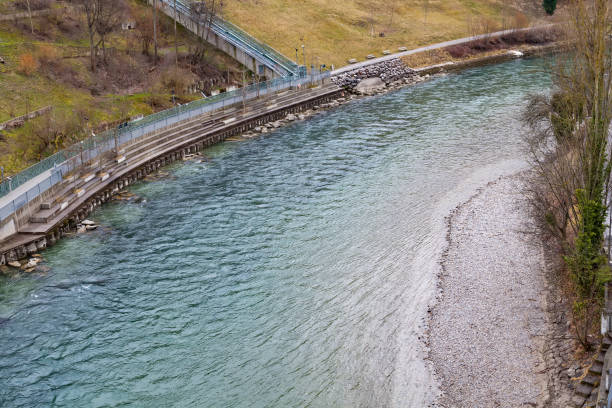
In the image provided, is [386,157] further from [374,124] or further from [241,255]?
[241,255]

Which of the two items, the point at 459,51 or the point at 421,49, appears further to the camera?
the point at 459,51

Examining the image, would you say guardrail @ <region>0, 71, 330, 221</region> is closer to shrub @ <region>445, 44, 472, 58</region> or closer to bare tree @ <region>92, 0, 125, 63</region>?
bare tree @ <region>92, 0, 125, 63</region>

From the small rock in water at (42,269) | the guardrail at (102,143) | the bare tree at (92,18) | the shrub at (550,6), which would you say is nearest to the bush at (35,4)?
the bare tree at (92,18)

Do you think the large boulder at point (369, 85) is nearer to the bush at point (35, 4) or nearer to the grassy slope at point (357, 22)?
the grassy slope at point (357, 22)

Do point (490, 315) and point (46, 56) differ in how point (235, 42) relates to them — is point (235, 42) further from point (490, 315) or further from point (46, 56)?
point (490, 315)

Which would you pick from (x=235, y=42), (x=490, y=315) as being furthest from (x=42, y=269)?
(x=235, y=42)
